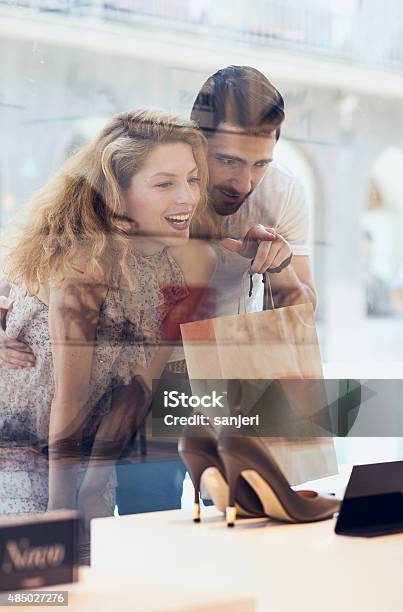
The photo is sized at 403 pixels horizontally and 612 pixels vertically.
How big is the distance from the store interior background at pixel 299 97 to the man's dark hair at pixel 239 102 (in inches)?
1.0

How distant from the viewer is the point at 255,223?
88.5 inches

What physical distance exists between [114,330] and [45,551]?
734mm

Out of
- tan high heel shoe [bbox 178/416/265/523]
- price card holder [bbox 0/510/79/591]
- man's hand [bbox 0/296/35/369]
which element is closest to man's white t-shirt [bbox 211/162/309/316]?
tan high heel shoe [bbox 178/416/265/523]

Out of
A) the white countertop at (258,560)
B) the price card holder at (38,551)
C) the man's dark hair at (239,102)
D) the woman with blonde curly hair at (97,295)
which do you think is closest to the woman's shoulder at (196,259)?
the woman with blonde curly hair at (97,295)

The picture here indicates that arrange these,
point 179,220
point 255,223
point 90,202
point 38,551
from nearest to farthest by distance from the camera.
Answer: point 38,551, point 90,202, point 179,220, point 255,223

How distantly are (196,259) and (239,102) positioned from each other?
39cm

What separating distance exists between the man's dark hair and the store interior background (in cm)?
2

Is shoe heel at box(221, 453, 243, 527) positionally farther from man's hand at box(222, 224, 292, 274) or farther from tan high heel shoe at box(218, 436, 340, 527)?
man's hand at box(222, 224, 292, 274)

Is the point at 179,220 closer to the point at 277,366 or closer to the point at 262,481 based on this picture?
the point at 277,366

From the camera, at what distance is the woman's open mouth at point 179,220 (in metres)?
2.13

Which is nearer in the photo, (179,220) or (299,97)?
(179,220)

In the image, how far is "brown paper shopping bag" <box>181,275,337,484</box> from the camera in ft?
7.23

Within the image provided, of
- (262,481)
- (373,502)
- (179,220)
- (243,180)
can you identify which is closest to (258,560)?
(262,481)

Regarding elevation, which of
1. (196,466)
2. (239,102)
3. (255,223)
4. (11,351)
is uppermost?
(239,102)
